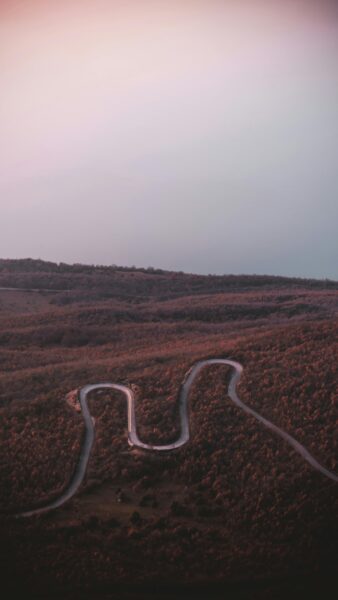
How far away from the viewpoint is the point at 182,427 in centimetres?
2453

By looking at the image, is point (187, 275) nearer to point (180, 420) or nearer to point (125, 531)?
point (180, 420)

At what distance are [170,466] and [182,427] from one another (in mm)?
2687

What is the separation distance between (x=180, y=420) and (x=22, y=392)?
7.43 meters

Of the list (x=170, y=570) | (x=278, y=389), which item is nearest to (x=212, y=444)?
(x=278, y=389)

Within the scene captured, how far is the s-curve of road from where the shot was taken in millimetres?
21016

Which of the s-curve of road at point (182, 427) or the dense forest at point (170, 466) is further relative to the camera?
the s-curve of road at point (182, 427)

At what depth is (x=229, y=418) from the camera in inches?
968

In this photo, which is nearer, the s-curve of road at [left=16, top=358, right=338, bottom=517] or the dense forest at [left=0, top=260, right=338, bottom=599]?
the dense forest at [left=0, top=260, right=338, bottom=599]

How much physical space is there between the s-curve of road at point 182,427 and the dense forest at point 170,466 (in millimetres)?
268

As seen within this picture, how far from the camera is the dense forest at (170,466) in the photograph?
56.6ft

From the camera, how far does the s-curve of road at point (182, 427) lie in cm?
2102

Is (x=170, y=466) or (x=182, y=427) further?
(x=182, y=427)

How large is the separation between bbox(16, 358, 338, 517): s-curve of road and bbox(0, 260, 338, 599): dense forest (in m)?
0.27

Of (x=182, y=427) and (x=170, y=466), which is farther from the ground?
(x=182, y=427)
